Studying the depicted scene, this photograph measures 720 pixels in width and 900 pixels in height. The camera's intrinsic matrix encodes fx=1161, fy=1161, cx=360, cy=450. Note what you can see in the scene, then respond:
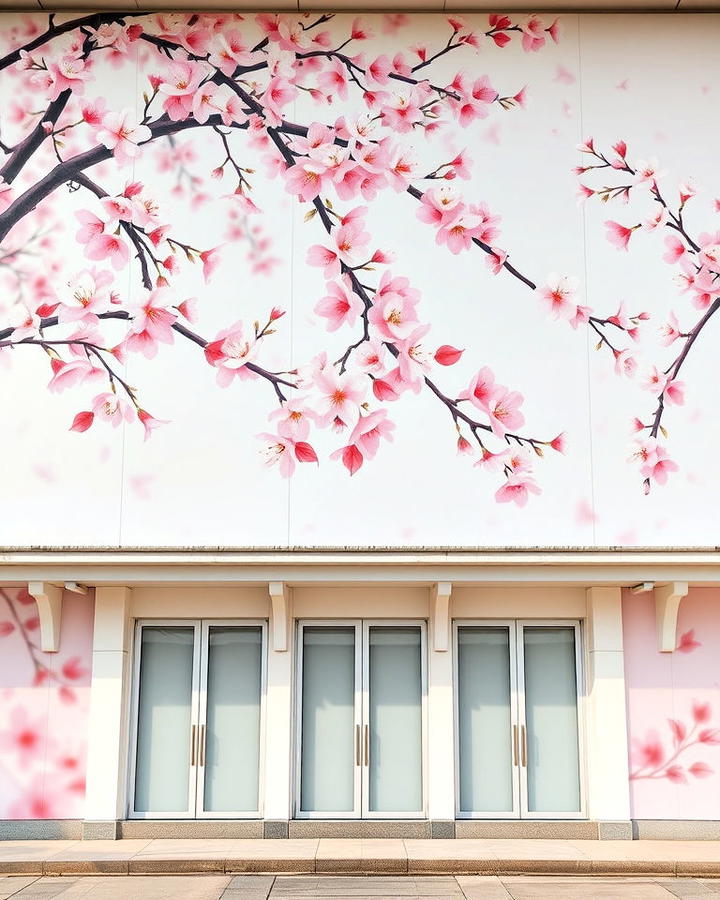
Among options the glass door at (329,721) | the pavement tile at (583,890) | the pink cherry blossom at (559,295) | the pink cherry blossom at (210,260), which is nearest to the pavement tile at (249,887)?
the glass door at (329,721)

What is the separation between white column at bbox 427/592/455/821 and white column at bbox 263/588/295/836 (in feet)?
4.02

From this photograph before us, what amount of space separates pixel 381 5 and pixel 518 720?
688 cm

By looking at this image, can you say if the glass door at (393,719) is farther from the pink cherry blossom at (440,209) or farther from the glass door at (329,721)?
the pink cherry blossom at (440,209)

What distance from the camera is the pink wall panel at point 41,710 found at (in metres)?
10.1

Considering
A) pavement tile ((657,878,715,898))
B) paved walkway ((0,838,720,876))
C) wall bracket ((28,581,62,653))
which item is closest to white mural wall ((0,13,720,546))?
wall bracket ((28,581,62,653))

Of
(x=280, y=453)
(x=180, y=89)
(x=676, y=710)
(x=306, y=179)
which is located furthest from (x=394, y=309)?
(x=676, y=710)

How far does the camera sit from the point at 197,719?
10.3 meters

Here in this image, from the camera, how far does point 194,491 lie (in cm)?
1040

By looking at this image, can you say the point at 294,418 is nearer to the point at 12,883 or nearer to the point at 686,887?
the point at 12,883

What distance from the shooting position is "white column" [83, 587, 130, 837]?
9.91 meters

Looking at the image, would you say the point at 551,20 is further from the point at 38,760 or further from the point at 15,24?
the point at 38,760

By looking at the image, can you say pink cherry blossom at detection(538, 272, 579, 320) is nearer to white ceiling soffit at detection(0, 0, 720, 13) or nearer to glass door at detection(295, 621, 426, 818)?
white ceiling soffit at detection(0, 0, 720, 13)

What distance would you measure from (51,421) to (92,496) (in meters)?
0.79

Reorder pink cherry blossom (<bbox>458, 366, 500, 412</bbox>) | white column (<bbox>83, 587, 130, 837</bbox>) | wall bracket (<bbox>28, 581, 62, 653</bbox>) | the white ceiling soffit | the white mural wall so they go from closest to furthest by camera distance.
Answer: white column (<bbox>83, 587, 130, 837</bbox>)
wall bracket (<bbox>28, 581, 62, 653</bbox>)
the white mural wall
pink cherry blossom (<bbox>458, 366, 500, 412</bbox>)
the white ceiling soffit
